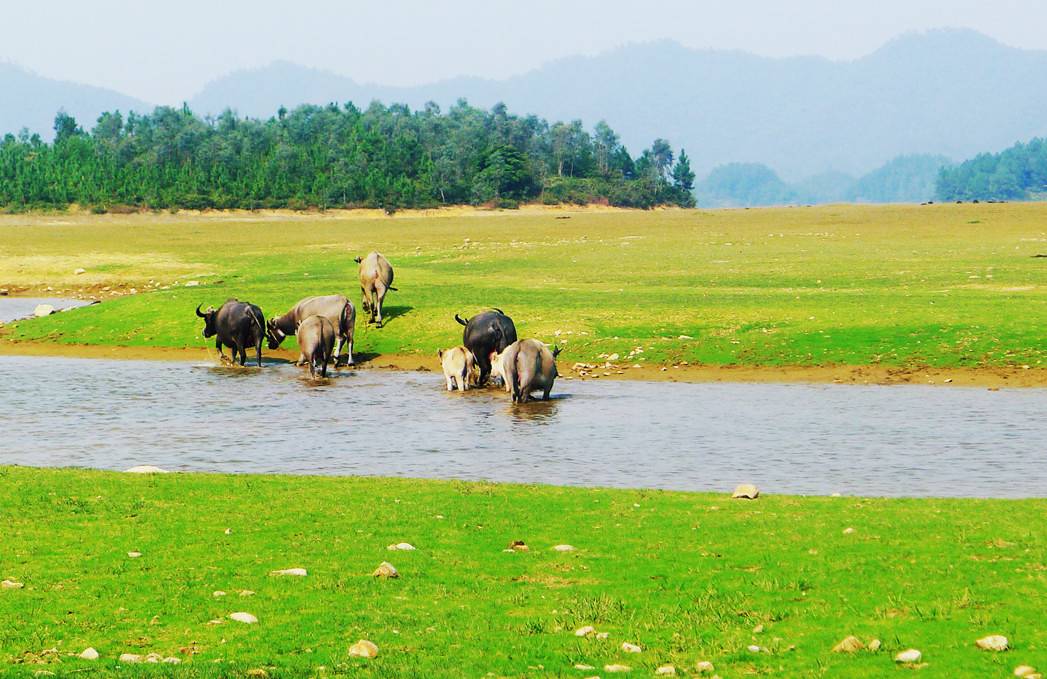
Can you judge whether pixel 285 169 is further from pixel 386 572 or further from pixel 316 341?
pixel 386 572

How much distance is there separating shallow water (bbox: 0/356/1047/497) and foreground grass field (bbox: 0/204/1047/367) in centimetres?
388

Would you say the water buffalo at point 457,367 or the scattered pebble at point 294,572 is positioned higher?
the scattered pebble at point 294,572

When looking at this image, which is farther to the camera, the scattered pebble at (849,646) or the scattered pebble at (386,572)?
the scattered pebble at (386,572)

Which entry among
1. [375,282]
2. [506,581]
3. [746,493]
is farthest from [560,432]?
[375,282]

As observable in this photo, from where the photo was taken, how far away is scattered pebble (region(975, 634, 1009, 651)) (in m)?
10.6

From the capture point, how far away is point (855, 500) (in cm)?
1725

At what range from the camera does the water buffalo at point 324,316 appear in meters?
35.8

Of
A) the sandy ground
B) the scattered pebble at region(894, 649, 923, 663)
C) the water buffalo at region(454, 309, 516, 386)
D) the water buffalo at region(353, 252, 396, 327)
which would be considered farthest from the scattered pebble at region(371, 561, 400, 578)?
the water buffalo at region(353, 252, 396, 327)

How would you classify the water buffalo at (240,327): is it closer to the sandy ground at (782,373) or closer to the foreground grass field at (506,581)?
the sandy ground at (782,373)

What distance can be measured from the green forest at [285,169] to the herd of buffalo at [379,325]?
4131 inches

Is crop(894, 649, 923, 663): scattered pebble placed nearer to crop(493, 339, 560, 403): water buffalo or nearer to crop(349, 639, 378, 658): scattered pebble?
crop(349, 639, 378, 658): scattered pebble

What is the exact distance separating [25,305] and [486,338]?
2729 cm

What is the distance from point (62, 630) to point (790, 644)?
5.77 meters

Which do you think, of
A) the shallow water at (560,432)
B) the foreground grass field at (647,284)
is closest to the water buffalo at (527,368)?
the shallow water at (560,432)
